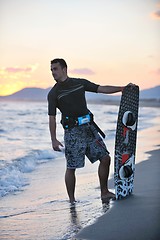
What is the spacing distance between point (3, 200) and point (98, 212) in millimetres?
1631

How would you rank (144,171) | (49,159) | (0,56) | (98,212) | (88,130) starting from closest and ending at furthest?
(98,212) → (88,130) → (144,171) → (0,56) → (49,159)

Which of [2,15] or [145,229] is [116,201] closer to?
[145,229]

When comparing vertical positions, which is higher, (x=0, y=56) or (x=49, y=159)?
(x=0, y=56)

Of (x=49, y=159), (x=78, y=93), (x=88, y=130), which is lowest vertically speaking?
(x=49, y=159)

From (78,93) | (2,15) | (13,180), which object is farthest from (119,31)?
(13,180)

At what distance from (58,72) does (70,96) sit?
29cm

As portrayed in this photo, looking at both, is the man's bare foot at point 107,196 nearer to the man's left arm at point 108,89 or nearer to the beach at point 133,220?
the beach at point 133,220

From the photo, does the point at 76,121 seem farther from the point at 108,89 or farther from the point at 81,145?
the point at 108,89

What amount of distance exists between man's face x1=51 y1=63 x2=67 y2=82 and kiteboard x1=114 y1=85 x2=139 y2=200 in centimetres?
68

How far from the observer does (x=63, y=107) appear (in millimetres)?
4676

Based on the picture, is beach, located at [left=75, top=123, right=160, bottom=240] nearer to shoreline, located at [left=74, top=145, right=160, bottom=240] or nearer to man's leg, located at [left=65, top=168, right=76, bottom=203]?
shoreline, located at [left=74, top=145, right=160, bottom=240]

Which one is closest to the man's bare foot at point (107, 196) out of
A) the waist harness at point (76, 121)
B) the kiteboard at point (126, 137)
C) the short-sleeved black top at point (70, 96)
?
the kiteboard at point (126, 137)

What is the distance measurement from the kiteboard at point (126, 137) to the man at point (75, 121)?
0.46 feet

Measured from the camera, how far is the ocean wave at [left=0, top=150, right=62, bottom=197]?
601cm
